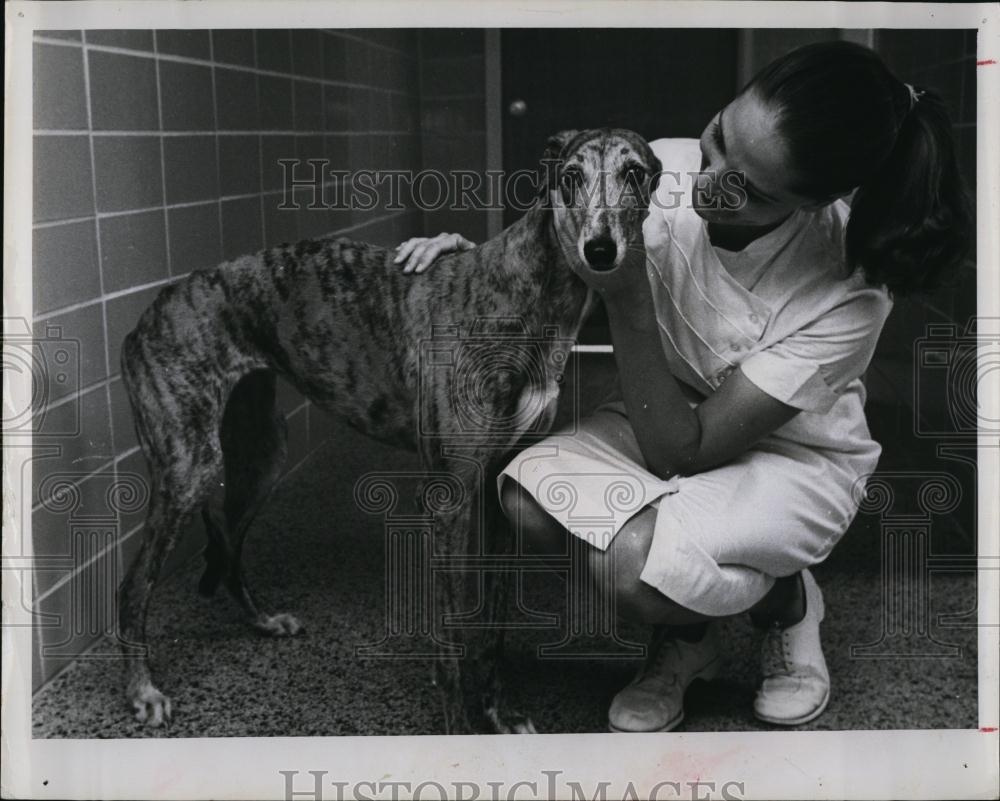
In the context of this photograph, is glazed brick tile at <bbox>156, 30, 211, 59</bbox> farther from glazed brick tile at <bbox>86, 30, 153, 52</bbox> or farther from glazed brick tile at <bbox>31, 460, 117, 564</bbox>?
glazed brick tile at <bbox>31, 460, 117, 564</bbox>

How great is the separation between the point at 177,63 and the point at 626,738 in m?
1.00

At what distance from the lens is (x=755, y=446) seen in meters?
1.28

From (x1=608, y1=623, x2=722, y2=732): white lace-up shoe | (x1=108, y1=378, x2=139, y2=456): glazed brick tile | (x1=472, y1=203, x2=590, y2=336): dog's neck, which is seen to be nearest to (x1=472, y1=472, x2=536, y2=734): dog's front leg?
(x1=608, y1=623, x2=722, y2=732): white lace-up shoe

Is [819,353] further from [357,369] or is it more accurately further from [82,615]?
[82,615]

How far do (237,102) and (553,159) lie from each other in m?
0.43

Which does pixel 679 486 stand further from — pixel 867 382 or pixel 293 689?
pixel 293 689

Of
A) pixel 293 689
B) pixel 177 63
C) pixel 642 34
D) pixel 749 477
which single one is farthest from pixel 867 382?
pixel 177 63

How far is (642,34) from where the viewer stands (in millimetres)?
1271

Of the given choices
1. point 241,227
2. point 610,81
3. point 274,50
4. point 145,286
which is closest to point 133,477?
point 145,286

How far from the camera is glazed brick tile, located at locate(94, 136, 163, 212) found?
4.20 feet

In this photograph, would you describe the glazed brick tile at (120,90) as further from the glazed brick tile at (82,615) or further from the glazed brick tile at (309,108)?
the glazed brick tile at (82,615)

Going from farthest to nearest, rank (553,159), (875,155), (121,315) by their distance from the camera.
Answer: (121,315) → (553,159) → (875,155)

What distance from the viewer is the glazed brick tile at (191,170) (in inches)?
52.1

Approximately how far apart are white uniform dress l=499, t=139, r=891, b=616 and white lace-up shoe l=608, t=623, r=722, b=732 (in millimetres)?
123
